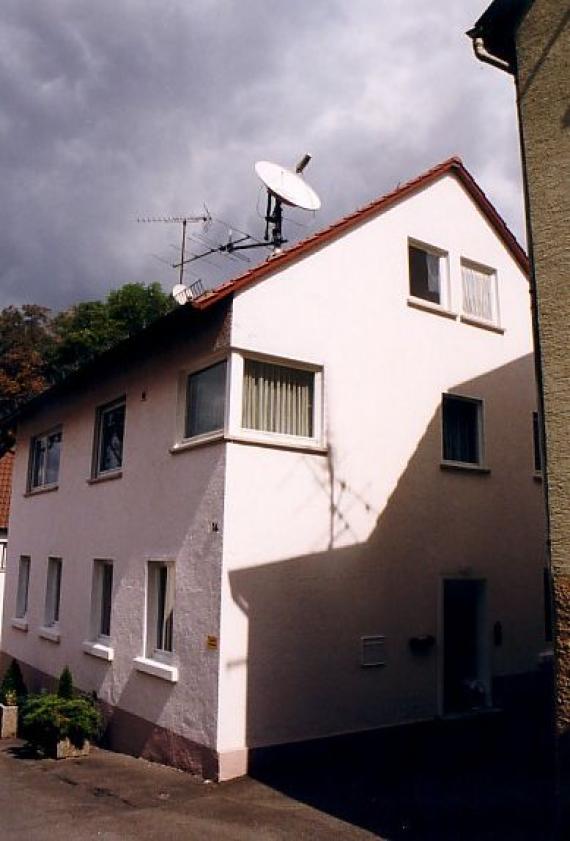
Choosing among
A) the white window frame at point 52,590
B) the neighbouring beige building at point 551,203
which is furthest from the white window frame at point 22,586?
the neighbouring beige building at point 551,203

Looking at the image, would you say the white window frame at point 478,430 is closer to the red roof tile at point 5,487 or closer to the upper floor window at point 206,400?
the upper floor window at point 206,400

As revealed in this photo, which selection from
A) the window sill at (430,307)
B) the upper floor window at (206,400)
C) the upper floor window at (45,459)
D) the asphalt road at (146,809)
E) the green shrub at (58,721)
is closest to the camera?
the asphalt road at (146,809)

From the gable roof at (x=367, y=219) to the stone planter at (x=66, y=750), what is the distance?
6401 mm

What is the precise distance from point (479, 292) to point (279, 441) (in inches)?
206

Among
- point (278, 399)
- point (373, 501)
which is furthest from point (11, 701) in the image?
point (278, 399)

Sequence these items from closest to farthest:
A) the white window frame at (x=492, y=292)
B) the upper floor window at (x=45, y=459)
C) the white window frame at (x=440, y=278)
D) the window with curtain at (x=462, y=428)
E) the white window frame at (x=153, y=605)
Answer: the white window frame at (x=153, y=605) < the white window frame at (x=440, y=278) < the window with curtain at (x=462, y=428) < the white window frame at (x=492, y=292) < the upper floor window at (x=45, y=459)

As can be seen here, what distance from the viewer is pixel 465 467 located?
11625mm

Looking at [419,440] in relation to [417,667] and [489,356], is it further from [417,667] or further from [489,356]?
[417,667]

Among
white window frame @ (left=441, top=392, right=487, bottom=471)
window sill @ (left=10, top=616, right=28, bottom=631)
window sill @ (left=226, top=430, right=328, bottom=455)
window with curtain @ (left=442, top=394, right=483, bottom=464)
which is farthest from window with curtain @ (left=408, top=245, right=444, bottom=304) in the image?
window sill @ (left=10, top=616, right=28, bottom=631)

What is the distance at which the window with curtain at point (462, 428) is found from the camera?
11852mm

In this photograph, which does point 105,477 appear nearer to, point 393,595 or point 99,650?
point 99,650

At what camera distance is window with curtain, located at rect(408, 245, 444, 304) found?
1197 centimetres

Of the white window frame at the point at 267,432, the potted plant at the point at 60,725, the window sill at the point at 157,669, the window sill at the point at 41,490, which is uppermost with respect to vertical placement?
the white window frame at the point at 267,432

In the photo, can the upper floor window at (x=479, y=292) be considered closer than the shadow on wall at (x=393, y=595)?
No
